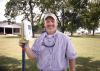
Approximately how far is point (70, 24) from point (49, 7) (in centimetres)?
116

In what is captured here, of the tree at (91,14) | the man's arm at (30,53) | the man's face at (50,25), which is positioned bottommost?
the man's arm at (30,53)

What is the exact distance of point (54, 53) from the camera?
16.4 ft

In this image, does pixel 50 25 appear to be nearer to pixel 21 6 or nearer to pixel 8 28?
pixel 21 6

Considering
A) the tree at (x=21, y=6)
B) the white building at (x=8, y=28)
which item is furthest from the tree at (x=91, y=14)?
the white building at (x=8, y=28)

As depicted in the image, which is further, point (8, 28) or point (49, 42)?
point (8, 28)

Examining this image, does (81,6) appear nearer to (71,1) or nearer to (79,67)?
(71,1)

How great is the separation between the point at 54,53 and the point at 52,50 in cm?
6

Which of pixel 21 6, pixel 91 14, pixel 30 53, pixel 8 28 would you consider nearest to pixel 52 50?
pixel 30 53

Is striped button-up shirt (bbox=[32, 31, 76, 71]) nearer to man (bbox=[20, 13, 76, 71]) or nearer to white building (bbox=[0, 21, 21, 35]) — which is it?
man (bbox=[20, 13, 76, 71])

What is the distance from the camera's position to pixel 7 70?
1363cm

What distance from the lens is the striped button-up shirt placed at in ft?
16.4

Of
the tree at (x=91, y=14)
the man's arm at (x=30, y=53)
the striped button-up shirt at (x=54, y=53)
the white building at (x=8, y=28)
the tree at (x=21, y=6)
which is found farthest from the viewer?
the white building at (x=8, y=28)

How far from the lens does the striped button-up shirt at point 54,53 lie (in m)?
4.98

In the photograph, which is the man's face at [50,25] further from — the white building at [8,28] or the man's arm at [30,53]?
the white building at [8,28]
